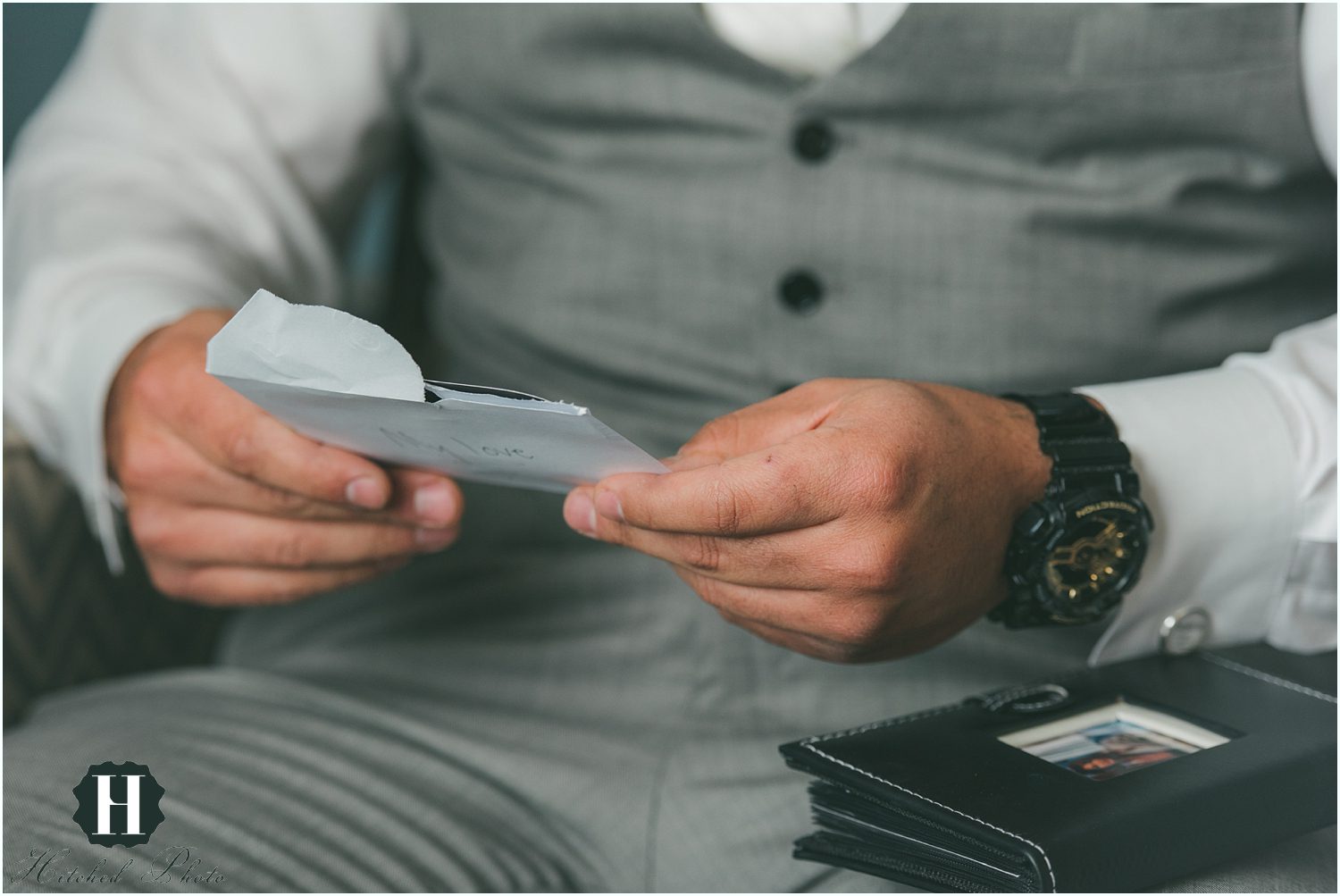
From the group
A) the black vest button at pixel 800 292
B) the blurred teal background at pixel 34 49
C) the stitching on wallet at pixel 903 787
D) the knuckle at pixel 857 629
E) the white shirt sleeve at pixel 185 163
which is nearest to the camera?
the stitching on wallet at pixel 903 787

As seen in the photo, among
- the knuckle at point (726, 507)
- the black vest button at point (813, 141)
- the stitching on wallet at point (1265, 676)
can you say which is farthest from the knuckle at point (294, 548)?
the stitching on wallet at point (1265, 676)

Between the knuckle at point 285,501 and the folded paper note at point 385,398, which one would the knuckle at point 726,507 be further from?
the knuckle at point 285,501

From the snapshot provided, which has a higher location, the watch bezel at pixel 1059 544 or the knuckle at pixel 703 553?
the watch bezel at pixel 1059 544

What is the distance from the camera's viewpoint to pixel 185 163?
974 millimetres

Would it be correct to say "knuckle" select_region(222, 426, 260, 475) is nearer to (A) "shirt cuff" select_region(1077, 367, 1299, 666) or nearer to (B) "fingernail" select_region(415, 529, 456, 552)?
(B) "fingernail" select_region(415, 529, 456, 552)

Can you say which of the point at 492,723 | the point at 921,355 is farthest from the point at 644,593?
the point at 921,355

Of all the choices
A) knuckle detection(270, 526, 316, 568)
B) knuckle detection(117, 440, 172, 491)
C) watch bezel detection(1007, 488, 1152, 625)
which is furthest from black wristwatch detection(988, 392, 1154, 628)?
knuckle detection(117, 440, 172, 491)

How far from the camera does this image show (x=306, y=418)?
0.58m

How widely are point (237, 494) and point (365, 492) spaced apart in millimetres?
A: 121

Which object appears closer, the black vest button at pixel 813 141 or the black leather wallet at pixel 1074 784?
the black leather wallet at pixel 1074 784

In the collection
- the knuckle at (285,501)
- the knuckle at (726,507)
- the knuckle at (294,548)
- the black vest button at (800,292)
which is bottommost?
the knuckle at (294,548)

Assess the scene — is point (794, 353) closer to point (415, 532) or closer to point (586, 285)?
point (586, 285)

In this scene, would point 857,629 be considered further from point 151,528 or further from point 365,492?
point 151,528

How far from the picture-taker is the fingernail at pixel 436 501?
66 centimetres
